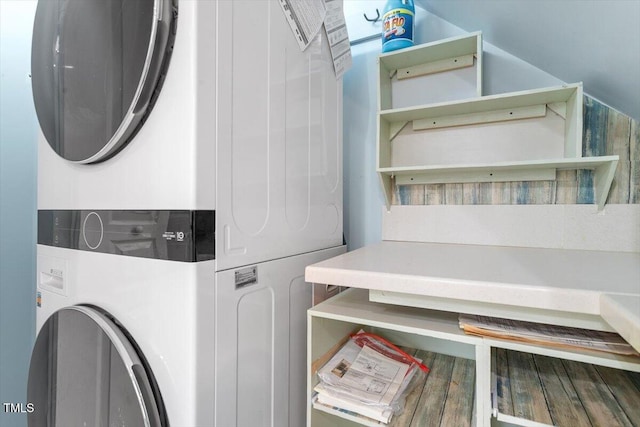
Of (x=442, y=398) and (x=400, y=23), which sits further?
(x=400, y=23)

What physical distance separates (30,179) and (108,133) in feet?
3.86

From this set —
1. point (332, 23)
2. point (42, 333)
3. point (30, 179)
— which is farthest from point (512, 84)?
point (30, 179)

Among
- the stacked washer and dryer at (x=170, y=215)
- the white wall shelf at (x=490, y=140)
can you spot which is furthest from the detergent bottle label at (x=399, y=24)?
the stacked washer and dryer at (x=170, y=215)

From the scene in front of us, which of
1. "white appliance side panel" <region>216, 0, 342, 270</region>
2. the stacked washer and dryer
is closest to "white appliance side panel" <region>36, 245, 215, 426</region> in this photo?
the stacked washer and dryer

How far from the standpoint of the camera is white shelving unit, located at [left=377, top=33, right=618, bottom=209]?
1.20 m

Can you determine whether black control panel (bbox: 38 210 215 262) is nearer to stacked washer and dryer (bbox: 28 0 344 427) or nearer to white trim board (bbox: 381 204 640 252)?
stacked washer and dryer (bbox: 28 0 344 427)

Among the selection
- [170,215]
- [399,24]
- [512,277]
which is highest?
[399,24]

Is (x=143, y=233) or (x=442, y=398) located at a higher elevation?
(x=143, y=233)

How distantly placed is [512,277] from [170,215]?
2.77 feet

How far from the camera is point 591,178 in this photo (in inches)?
49.3

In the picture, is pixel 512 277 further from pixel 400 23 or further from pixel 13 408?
pixel 13 408

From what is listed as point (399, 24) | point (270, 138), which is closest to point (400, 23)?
point (399, 24)

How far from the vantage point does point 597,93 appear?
1.24 meters

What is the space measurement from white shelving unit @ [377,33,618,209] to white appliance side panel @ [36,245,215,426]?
971 mm
